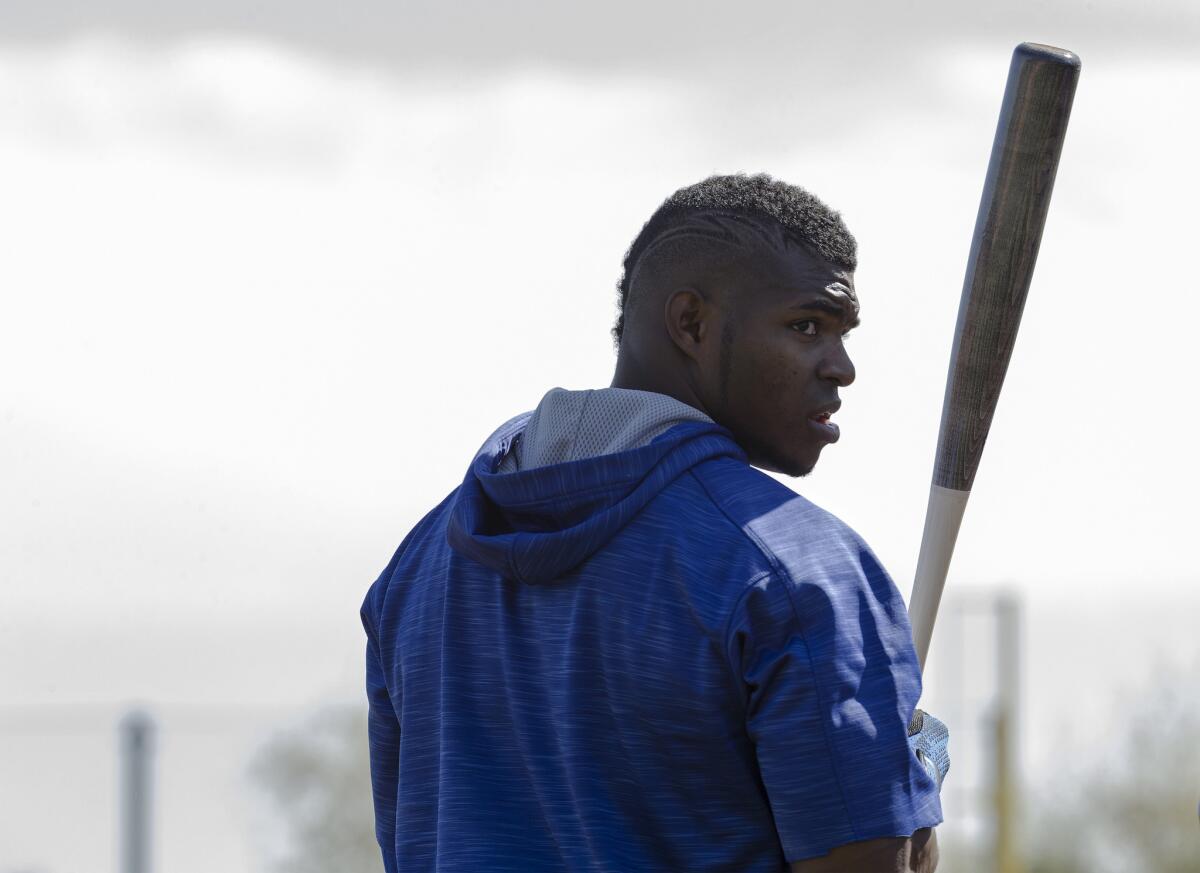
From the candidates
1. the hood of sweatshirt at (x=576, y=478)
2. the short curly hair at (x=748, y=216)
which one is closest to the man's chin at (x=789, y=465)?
the hood of sweatshirt at (x=576, y=478)

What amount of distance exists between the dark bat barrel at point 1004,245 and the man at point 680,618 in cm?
39

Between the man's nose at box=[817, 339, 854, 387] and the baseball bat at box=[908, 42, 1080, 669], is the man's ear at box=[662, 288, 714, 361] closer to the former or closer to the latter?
the man's nose at box=[817, 339, 854, 387]

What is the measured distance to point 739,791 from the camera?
177 cm

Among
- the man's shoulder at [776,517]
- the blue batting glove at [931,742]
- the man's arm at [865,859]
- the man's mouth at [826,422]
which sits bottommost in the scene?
the man's arm at [865,859]

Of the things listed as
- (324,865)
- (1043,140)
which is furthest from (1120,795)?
(1043,140)

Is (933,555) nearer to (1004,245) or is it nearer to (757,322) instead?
(1004,245)

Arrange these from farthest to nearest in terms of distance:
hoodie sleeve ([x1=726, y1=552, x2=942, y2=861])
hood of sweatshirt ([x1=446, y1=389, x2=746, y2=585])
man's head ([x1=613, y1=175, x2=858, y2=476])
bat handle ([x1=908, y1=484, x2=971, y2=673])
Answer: bat handle ([x1=908, y1=484, x2=971, y2=673])
man's head ([x1=613, y1=175, x2=858, y2=476])
hood of sweatshirt ([x1=446, y1=389, x2=746, y2=585])
hoodie sleeve ([x1=726, y1=552, x2=942, y2=861])

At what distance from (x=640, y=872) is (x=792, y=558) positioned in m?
0.39

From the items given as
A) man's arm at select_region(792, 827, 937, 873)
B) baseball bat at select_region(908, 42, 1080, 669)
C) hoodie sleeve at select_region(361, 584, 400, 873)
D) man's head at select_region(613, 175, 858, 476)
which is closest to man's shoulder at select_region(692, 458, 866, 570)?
man's head at select_region(613, 175, 858, 476)

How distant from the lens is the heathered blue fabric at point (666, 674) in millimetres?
1703

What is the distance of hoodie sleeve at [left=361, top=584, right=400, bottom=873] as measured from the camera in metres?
2.30

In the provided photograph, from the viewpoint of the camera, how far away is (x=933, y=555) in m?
2.46

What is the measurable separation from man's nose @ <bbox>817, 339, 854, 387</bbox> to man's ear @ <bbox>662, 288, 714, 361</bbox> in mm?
148

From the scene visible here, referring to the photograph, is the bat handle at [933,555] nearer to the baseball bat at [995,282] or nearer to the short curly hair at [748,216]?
the baseball bat at [995,282]
